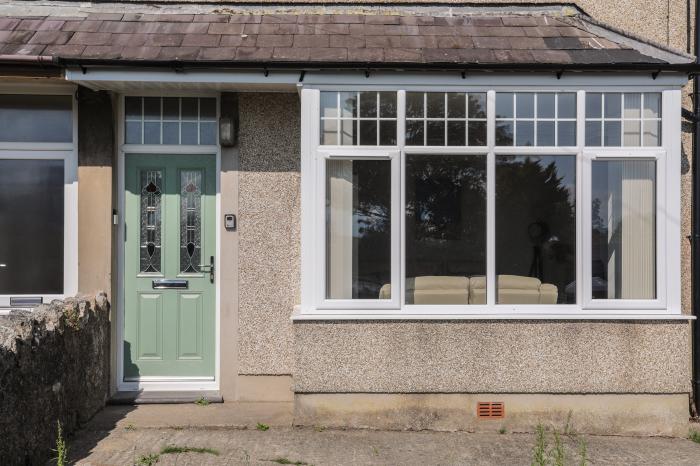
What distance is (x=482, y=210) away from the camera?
5.34m

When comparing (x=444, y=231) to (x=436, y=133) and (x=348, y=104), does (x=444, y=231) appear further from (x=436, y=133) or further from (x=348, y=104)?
(x=348, y=104)

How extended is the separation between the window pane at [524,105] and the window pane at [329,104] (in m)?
1.66

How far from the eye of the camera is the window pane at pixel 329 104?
5297 mm

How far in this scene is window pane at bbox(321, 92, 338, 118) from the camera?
17.4ft

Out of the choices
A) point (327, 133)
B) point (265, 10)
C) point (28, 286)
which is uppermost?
point (265, 10)

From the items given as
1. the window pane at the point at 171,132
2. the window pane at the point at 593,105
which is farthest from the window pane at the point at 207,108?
the window pane at the point at 593,105

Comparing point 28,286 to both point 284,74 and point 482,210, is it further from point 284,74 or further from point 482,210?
point 482,210

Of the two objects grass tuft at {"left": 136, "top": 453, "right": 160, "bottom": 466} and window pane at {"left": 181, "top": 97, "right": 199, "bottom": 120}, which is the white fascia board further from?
grass tuft at {"left": 136, "top": 453, "right": 160, "bottom": 466}

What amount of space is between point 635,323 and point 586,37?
→ 108 inches

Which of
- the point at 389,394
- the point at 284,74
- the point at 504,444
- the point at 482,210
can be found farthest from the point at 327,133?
the point at 504,444

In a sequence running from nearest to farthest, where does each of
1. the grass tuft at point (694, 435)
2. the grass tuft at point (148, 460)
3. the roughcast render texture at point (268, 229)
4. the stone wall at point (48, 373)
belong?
1. the stone wall at point (48, 373)
2. the grass tuft at point (148, 460)
3. the grass tuft at point (694, 435)
4. the roughcast render texture at point (268, 229)

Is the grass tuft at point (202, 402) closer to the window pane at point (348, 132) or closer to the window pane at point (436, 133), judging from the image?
the window pane at point (348, 132)

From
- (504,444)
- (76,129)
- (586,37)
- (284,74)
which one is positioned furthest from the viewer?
(76,129)

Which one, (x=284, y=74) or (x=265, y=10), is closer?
(x=284, y=74)
